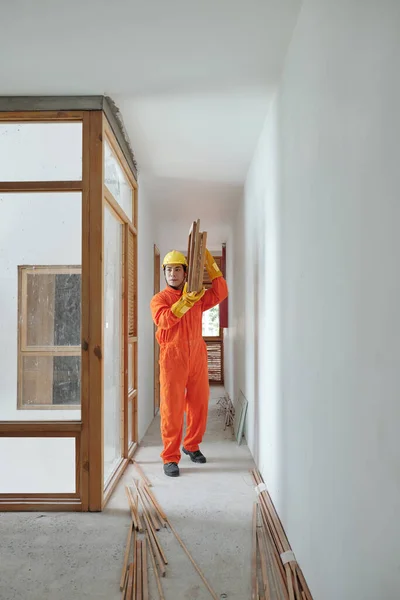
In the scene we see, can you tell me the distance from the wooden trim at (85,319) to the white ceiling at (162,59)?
0.38 meters

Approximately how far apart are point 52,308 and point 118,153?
1.31 m

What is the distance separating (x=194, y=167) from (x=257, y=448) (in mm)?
2512

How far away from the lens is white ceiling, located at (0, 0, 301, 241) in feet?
7.41

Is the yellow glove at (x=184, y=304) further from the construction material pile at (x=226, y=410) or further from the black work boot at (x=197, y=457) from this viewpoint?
the construction material pile at (x=226, y=410)

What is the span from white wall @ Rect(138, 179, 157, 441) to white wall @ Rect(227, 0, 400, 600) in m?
2.24

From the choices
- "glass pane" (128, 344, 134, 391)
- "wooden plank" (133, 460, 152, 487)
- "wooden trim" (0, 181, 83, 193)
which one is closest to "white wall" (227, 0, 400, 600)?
"wooden plank" (133, 460, 152, 487)

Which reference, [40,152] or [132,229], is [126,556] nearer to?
[40,152]

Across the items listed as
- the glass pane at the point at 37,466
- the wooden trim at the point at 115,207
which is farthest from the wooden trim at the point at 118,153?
the glass pane at the point at 37,466

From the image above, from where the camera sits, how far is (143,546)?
2.49 meters

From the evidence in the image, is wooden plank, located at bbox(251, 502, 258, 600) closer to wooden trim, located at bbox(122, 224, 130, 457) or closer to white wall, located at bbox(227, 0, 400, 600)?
white wall, located at bbox(227, 0, 400, 600)

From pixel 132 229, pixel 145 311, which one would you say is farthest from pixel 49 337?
pixel 145 311

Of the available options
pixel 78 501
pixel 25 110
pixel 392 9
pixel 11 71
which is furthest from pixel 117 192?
pixel 392 9

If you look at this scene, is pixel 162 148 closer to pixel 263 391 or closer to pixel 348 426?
pixel 263 391

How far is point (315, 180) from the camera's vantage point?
1.97 m
